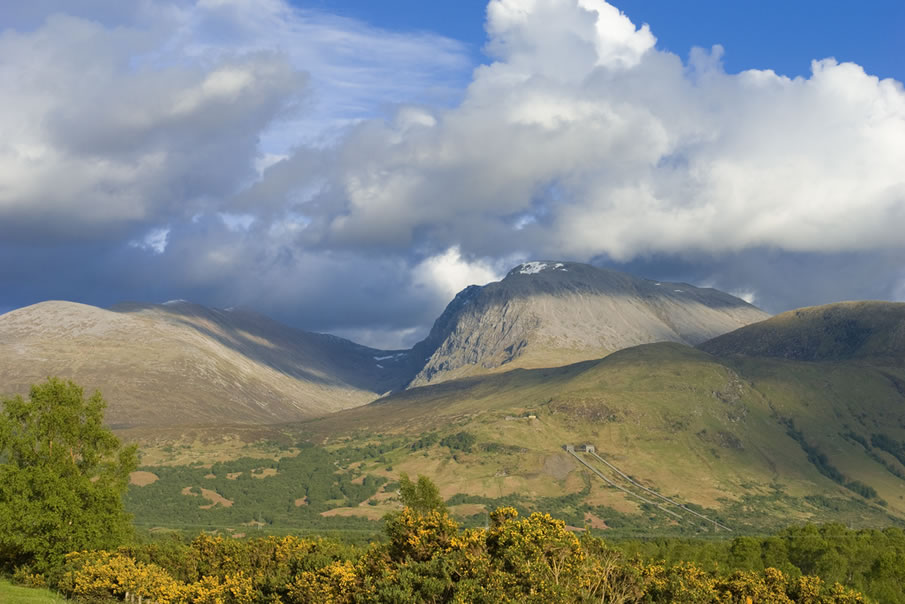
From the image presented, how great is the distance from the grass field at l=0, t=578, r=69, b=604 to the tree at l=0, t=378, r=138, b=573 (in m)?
7.79

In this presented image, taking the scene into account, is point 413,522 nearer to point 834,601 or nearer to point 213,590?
point 213,590

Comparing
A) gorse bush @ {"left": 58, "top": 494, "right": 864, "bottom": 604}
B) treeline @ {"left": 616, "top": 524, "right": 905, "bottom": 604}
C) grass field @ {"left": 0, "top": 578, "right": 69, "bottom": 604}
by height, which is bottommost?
treeline @ {"left": 616, "top": 524, "right": 905, "bottom": 604}

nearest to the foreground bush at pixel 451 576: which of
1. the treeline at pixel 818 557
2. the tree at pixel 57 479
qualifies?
the tree at pixel 57 479

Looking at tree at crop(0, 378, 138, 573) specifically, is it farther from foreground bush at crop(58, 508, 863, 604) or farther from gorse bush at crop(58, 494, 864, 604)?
foreground bush at crop(58, 508, 863, 604)

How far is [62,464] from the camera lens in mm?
91562

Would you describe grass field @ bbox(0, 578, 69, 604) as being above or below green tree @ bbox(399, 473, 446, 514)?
below

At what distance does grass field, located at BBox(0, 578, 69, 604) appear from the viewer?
64.8 meters

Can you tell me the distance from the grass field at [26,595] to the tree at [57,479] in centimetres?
779

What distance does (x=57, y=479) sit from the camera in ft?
291

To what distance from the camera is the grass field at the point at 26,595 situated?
64812 mm

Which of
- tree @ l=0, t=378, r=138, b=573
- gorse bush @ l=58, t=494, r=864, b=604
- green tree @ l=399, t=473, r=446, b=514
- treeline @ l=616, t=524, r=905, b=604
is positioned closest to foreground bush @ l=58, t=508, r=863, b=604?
gorse bush @ l=58, t=494, r=864, b=604

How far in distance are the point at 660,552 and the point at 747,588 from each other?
382 feet

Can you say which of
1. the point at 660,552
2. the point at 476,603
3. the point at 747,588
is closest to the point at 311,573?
the point at 476,603

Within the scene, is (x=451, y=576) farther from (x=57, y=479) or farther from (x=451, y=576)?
(x=57, y=479)
